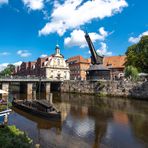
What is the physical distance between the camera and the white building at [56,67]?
6850 cm

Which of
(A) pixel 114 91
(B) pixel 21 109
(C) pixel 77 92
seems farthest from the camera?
(C) pixel 77 92

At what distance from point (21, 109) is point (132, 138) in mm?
16513

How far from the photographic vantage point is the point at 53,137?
664 inches

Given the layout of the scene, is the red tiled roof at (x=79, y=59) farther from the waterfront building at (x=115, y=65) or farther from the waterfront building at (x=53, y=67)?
the waterfront building at (x=53, y=67)

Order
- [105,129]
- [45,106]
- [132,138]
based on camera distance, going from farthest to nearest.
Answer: [45,106]
[105,129]
[132,138]

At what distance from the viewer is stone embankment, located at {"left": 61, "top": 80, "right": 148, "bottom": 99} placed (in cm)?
4153

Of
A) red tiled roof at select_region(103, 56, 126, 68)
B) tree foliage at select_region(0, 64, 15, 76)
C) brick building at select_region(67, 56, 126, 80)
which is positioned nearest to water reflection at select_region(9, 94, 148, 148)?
brick building at select_region(67, 56, 126, 80)

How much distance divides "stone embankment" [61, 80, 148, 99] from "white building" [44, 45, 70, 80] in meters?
12.4

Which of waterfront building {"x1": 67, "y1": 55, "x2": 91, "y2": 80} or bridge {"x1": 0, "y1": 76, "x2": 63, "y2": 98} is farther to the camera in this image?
waterfront building {"x1": 67, "y1": 55, "x2": 91, "y2": 80}

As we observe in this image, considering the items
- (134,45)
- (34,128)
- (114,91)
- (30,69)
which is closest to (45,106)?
(34,128)

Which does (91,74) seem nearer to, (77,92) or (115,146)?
(77,92)

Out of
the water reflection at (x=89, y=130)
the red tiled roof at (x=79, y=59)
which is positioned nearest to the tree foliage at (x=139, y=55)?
the red tiled roof at (x=79, y=59)

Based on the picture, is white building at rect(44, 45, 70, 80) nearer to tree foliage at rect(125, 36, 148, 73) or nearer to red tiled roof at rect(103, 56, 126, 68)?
red tiled roof at rect(103, 56, 126, 68)

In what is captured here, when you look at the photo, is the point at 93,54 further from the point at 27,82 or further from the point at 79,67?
the point at 79,67
